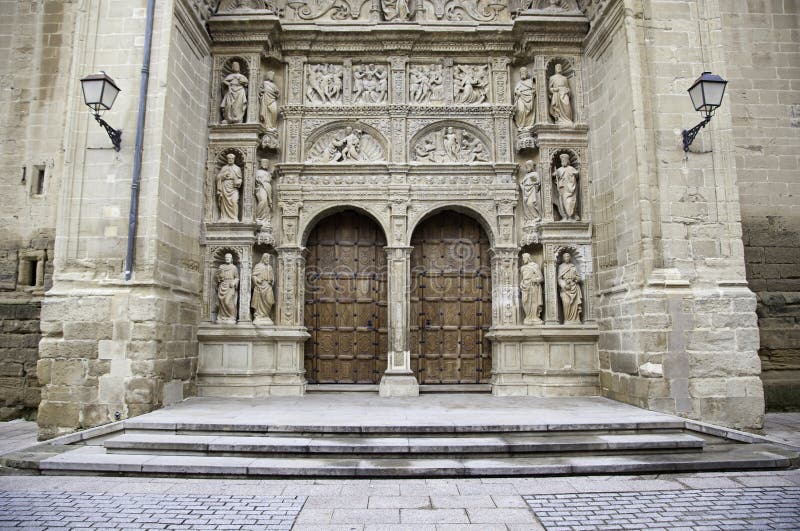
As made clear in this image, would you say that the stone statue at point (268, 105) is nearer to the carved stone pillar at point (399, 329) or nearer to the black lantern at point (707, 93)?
the carved stone pillar at point (399, 329)

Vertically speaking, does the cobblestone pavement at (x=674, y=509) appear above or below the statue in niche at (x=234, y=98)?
below

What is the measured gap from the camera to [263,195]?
390 inches

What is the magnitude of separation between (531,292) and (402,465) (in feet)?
16.2

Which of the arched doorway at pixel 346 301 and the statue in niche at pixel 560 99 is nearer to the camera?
A: the statue in niche at pixel 560 99

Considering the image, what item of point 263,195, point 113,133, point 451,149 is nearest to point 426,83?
point 451,149

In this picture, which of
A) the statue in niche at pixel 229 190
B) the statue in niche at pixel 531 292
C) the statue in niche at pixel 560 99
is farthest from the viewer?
the statue in niche at pixel 560 99

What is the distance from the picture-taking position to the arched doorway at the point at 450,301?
10.2 metres

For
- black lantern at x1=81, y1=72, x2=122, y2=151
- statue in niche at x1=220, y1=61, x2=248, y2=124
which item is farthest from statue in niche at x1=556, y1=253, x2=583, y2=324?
black lantern at x1=81, y1=72, x2=122, y2=151

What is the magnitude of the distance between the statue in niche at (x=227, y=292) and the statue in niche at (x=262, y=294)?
32 cm

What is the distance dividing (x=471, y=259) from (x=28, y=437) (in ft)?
24.2

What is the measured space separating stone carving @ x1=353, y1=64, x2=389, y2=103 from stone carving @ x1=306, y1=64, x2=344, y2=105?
0.30 metres

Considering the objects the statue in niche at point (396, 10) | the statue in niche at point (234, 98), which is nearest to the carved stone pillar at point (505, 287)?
the statue in niche at point (396, 10)

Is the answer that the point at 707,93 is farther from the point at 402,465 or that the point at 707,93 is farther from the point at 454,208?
the point at 402,465

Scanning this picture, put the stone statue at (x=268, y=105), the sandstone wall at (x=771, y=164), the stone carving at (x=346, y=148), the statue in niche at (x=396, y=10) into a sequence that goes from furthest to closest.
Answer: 1. the statue in niche at (x=396, y=10)
2. the stone carving at (x=346, y=148)
3. the stone statue at (x=268, y=105)
4. the sandstone wall at (x=771, y=164)
